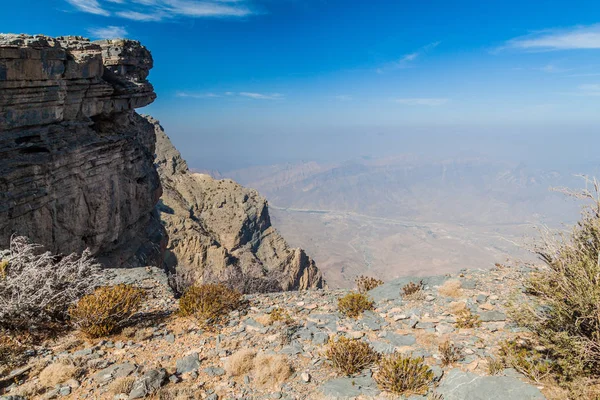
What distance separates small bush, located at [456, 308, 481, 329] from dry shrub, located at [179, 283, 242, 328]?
245 inches

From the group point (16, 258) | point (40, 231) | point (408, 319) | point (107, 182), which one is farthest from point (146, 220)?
point (408, 319)

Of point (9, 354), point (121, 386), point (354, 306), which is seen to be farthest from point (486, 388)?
point (9, 354)

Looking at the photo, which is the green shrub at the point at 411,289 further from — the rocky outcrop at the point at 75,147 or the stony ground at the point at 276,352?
the rocky outcrop at the point at 75,147

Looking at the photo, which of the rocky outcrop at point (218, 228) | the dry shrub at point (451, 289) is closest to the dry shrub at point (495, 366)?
the dry shrub at point (451, 289)

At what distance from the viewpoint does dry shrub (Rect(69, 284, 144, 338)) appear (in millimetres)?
7750

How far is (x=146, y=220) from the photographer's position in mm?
25828

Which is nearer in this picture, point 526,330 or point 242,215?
point 526,330

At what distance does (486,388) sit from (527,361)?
121 cm

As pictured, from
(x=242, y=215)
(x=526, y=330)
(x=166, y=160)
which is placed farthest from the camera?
(x=166, y=160)

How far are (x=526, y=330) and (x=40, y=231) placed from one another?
1843cm

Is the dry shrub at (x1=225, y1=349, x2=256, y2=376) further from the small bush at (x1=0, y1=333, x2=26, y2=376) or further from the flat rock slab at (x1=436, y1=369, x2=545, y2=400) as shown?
the small bush at (x1=0, y1=333, x2=26, y2=376)

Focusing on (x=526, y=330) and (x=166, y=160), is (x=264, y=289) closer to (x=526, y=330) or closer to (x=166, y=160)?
(x=526, y=330)

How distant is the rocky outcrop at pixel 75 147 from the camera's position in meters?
13.5

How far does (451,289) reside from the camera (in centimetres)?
1089
